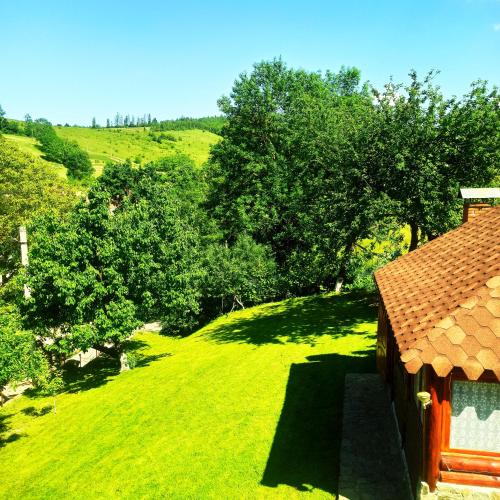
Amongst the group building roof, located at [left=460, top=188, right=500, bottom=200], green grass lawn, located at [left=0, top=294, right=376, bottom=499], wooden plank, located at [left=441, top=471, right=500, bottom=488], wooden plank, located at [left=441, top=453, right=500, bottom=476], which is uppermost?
building roof, located at [left=460, top=188, right=500, bottom=200]

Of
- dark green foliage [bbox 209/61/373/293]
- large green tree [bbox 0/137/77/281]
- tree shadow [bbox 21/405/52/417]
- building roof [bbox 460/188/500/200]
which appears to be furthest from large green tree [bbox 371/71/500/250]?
large green tree [bbox 0/137/77/281]

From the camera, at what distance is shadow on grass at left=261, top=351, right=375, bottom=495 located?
1167 cm

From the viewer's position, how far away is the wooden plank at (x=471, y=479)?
8055 millimetres

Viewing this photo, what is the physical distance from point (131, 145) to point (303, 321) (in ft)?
526

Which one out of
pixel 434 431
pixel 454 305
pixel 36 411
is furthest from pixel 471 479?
pixel 36 411

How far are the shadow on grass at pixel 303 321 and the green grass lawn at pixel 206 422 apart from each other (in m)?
0.18

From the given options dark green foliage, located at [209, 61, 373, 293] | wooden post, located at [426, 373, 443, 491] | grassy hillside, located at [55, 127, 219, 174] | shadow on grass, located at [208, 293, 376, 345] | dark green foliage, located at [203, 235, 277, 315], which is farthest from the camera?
grassy hillside, located at [55, 127, 219, 174]

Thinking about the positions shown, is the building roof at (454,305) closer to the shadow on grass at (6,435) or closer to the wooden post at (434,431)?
the wooden post at (434,431)

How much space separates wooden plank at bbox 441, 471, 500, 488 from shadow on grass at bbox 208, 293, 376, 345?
46.8 ft

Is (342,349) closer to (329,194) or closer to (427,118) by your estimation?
(329,194)

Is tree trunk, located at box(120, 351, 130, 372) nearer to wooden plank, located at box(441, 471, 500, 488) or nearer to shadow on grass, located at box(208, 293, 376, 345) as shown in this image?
shadow on grass, located at box(208, 293, 376, 345)

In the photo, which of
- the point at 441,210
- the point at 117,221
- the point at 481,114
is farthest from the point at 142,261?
the point at 481,114

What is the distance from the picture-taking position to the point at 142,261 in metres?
23.3

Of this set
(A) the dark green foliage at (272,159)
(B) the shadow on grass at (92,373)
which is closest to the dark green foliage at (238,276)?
(A) the dark green foliage at (272,159)
